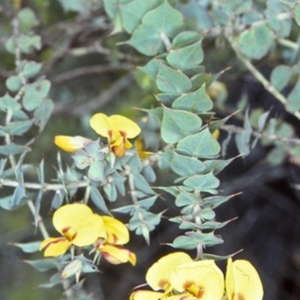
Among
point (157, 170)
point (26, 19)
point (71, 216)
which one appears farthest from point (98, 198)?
point (26, 19)

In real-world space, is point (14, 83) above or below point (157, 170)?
above

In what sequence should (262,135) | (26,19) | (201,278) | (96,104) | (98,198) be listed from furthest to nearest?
(96,104), (26,19), (262,135), (98,198), (201,278)

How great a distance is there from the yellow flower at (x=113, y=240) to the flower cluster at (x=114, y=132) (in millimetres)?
69

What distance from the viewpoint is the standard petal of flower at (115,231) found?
1.58 ft

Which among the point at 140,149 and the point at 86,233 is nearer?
the point at 86,233

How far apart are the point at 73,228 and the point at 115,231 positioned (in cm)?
4

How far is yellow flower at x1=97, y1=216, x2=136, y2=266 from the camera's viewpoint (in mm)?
478

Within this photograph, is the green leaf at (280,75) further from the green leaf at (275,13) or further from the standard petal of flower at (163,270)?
the standard petal of flower at (163,270)

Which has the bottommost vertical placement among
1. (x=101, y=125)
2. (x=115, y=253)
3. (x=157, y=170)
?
(x=157, y=170)

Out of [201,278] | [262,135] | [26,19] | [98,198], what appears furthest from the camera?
[26,19]

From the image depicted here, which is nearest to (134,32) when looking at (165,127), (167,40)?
(167,40)

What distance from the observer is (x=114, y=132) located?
0.49 meters

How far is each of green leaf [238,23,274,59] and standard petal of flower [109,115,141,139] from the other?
A: 0.24 m

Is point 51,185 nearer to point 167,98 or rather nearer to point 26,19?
point 167,98
